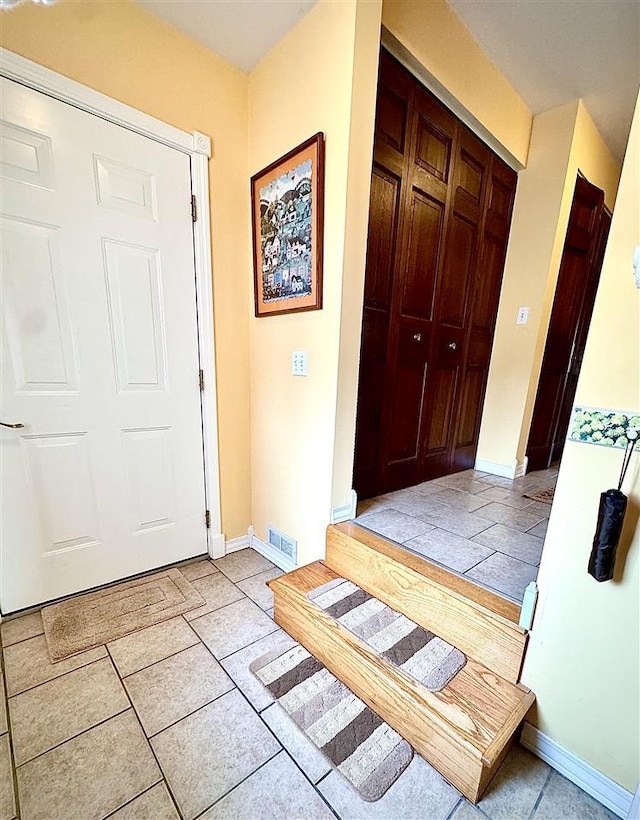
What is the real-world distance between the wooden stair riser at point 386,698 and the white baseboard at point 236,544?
27.5 inches

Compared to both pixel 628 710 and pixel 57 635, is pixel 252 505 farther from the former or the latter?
pixel 628 710

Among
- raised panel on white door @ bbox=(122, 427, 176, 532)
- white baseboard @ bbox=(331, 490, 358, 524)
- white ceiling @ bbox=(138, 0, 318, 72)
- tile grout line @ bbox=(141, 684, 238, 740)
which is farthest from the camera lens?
raised panel on white door @ bbox=(122, 427, 176, 532)

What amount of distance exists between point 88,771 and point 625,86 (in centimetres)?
386

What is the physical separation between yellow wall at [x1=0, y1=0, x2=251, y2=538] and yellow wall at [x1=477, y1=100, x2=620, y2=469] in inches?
71.8

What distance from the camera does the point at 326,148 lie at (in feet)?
4.58

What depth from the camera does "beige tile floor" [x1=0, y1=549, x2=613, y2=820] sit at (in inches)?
35.9

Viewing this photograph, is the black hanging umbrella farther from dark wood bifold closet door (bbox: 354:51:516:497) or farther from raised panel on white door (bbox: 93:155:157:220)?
raised panel on white door (bbox: 93:155:157:220)

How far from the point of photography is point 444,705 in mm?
995

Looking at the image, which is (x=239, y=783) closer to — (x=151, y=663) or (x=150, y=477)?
(x=151, y=663)

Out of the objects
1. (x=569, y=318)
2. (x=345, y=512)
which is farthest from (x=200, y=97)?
(x=569, y=318)

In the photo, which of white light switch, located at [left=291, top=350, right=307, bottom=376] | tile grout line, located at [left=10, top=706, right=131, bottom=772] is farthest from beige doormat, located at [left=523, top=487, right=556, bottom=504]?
tile grout line, located at [left=10, top=706, right=131, bottom=772]

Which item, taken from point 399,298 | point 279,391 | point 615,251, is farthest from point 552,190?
point 279,391

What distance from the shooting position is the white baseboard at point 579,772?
926 mm

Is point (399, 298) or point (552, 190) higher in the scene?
point (552, 190)
